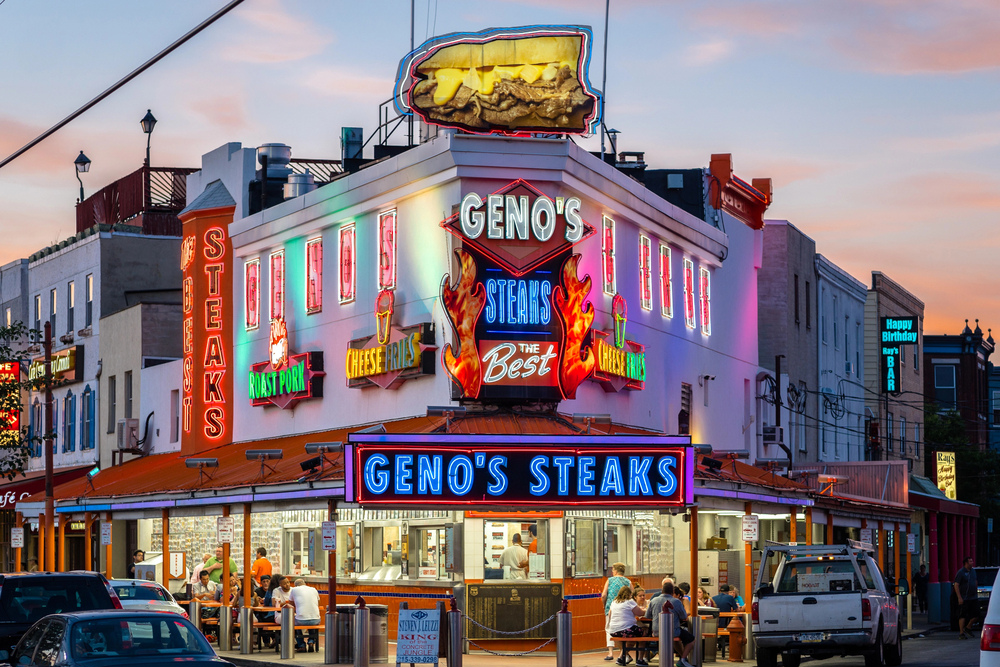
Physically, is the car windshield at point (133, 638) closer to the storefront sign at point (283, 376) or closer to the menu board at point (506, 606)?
the menu board at point (506, 606)

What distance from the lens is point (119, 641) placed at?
14477 mm

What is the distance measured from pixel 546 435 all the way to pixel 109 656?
13.6 m

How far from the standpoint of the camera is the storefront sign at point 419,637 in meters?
22.7

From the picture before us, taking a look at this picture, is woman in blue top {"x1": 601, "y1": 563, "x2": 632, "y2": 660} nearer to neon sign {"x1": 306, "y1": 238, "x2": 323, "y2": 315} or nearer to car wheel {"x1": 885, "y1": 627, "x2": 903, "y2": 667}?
car wheel {"x1": 885, "y1": 627, "x2": 903, "y2": 667}

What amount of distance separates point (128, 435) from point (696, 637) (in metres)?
24.2

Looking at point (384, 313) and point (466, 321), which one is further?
point (384, 313)

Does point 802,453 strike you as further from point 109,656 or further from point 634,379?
point 109,656

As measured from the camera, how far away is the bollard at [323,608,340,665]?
26656mm

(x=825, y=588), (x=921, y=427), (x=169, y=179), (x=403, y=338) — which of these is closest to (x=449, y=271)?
(x=403, y=338)

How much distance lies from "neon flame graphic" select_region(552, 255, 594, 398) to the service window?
2.78 m

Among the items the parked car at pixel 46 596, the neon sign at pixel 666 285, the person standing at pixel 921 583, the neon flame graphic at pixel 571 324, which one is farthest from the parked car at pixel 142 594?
the person standing at pixel 921 583

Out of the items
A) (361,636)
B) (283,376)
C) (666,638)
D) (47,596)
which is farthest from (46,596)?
(283,376)

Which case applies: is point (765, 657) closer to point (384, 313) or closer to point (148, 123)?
point (384, 313)

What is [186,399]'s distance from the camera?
41188 millimetres
